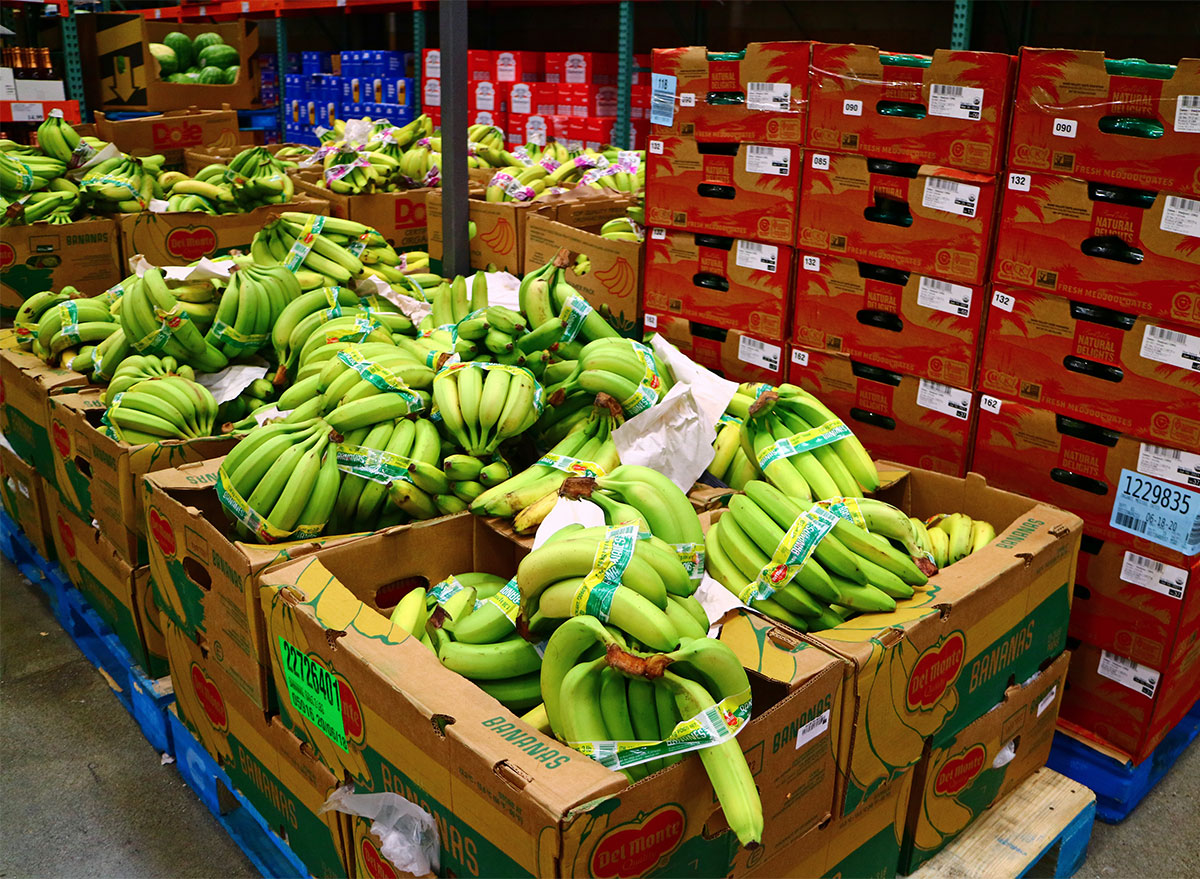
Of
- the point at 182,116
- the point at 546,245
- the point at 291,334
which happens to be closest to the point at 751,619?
the point at 291,334

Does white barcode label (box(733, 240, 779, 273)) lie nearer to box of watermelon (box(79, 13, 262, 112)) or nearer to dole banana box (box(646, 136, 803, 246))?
dole banana box (box(646, 136, 803, 246))

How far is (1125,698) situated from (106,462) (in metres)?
2.34

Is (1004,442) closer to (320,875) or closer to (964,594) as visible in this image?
(964,594)

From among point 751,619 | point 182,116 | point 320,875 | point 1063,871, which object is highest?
point 182,116

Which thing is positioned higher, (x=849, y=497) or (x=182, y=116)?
(x=182, y=116)

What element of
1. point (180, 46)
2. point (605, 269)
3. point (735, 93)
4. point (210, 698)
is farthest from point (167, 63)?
point (210, 698)

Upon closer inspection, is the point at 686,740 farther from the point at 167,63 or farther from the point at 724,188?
the point at 167,63

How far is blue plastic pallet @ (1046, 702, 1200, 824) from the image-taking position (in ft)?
7.16

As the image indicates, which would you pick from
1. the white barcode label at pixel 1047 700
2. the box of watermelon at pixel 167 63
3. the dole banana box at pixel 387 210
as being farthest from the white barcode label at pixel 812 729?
the box of watermelon at pixel 167 63

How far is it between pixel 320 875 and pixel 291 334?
1.35m

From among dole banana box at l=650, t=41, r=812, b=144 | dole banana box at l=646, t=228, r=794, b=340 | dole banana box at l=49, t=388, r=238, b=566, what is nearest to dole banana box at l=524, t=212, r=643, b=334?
dole banana box at l=646, t=228, r=794, b=340

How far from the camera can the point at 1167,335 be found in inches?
75.3

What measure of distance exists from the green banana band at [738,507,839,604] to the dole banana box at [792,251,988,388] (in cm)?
82

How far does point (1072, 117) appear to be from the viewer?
1957mm
